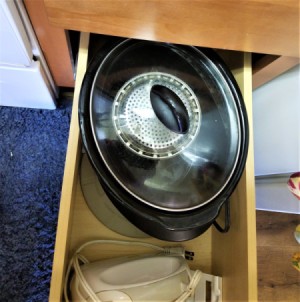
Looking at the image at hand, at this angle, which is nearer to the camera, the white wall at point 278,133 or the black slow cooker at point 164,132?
the black slow cooker at point 164,132

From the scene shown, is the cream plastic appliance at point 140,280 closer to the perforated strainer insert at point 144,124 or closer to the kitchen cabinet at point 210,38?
the kitchen cabinet at point 210,38

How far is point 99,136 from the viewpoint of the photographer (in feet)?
1.69

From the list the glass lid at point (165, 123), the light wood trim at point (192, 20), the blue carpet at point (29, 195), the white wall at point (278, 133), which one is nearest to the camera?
the light wood trim at point (192, 20)

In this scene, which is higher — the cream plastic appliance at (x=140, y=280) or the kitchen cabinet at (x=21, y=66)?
the kitchen cabinet at (x=21, y=66)

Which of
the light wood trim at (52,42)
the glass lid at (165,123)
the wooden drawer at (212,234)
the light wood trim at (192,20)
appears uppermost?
the light wood trim at (52,42)

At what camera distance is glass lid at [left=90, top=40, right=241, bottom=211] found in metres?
0.53

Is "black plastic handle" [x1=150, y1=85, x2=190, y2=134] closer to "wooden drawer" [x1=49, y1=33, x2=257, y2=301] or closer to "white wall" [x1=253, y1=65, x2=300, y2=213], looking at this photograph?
"wooden drawer" [x1=49, y1=33, x2=257, y2=301]

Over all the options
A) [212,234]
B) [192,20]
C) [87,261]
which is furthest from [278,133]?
[87,261]

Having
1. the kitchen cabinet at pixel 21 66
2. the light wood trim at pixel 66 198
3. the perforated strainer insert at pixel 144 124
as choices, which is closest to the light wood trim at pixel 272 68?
the perforated strainer insert at pixel 144 124

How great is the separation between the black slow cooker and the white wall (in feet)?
0.60

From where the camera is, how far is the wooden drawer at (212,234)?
1.77 feet

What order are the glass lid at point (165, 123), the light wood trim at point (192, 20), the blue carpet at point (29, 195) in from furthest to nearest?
the blue carpet at point (29, 195), the glass lid at point (165, 123), the light wood trim at point (192, 20)

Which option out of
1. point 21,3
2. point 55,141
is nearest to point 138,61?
point 21,3

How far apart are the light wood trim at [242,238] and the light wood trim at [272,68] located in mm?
45
